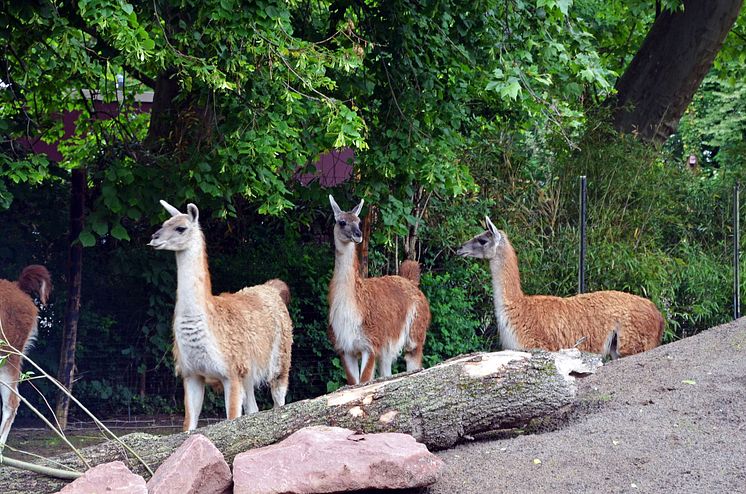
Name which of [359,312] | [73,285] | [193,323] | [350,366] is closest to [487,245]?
[359,312]

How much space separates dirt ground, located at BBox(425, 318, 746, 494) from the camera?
17.5ft

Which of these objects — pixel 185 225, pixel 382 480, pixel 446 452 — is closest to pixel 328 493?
pixel 382 480

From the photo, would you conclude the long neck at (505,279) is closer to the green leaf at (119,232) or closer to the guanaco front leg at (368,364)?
the guanaco front leg at (368,364)

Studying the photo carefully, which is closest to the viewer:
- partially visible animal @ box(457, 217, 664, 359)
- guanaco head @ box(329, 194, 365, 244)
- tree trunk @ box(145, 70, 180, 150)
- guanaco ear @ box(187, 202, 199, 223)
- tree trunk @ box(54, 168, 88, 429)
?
guanaco ear @ box(187, 202, 199, 223)

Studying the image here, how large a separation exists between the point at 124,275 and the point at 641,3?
26.6 ft

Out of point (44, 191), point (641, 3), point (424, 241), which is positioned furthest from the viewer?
point (641, 3)

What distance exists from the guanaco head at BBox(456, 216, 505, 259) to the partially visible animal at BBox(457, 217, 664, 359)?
0.52ft

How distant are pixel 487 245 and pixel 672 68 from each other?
5322 mm

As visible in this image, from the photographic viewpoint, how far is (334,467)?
532 cm

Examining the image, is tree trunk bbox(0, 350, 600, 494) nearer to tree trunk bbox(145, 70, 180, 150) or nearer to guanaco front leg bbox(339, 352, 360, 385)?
guanaco front leg bbox(339, 352, 360, 385)

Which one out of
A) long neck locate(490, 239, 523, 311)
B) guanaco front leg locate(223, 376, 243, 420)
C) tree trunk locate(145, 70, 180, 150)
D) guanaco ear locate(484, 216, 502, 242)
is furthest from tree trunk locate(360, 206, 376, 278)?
guanaco front leg locate(223, 376, 243, 420)

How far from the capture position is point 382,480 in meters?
5.33

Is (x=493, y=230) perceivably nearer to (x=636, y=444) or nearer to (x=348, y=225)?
(x=348, y=225)

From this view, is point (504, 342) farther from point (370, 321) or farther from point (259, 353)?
point (259, 353)
